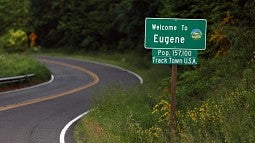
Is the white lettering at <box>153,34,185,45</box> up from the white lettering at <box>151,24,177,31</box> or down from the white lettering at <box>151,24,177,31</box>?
down

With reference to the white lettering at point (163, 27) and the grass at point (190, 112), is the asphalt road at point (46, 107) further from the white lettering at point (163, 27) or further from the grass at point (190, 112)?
the white lettering at point (163, 27)

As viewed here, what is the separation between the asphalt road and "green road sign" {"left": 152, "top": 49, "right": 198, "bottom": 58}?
12.6 ft

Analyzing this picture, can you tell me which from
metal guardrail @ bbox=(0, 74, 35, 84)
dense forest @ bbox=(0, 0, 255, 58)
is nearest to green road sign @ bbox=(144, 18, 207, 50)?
metal guardrail @ bbox=(0, 74, 35, 84)

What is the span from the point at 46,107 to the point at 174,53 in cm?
1044

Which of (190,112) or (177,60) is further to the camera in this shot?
(190,112)

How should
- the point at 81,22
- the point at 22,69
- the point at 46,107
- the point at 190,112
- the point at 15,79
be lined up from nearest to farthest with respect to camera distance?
the point at 190,112 → the point at 46,107 → the point at 15,79 → the point at 22,69 → the point at 81,22

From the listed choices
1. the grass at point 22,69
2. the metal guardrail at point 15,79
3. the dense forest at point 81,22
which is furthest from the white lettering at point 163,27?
the dense forest at point 81,22

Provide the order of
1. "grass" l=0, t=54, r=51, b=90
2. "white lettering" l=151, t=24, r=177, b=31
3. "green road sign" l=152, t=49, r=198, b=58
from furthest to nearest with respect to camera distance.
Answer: "grass" l=0, t=54, r=51, b=90
"green road sign" l=152, t=49, r=198, b=58
"white lettering" l=151, t=24, r=177, b=31

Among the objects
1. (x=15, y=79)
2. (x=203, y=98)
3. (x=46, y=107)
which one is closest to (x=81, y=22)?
(x=15, y=79)

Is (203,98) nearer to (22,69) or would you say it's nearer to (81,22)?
(22,69)

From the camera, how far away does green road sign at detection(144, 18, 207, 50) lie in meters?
10.3

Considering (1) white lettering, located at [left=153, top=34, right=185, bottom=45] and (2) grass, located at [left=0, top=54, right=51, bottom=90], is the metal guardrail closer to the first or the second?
(2) grass, located at [left=0, top=54, right=51, bottom=90]

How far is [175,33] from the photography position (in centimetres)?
1028

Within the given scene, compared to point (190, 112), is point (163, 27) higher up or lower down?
higher up
